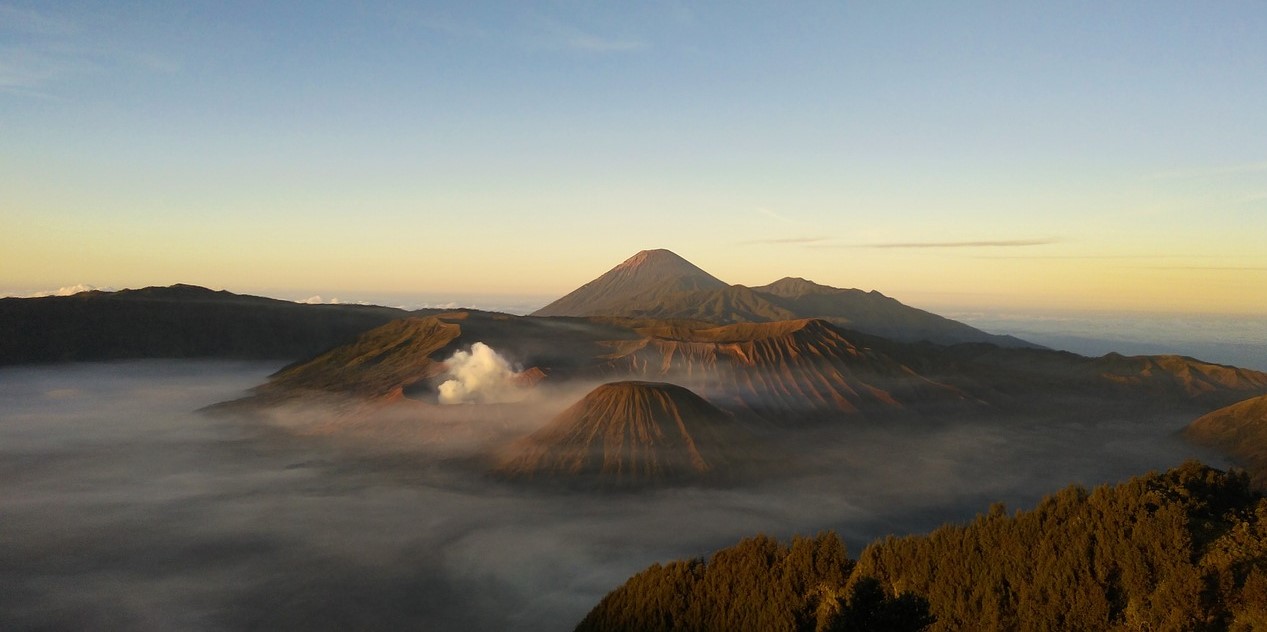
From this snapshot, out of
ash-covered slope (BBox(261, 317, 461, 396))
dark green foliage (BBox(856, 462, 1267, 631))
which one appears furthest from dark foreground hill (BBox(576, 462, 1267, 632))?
ash-covered slope (BBox(261, 317, 461, 396))

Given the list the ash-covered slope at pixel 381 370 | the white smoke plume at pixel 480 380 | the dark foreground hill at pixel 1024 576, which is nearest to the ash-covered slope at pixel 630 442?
the white smoke plume at pixel 480 380

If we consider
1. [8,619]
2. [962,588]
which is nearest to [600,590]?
[962,588]

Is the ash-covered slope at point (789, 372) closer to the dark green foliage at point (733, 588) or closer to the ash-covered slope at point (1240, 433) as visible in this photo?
the ash-covered slope at point (1240, 433)

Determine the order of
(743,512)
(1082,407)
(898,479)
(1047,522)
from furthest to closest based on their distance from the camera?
(1082,407)
(898,479)
(743,512)
(1047,522)

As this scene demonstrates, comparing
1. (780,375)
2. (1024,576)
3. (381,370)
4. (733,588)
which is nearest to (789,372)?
(780,375)

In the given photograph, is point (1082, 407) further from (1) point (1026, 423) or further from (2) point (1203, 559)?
(2) point (1203, 559)

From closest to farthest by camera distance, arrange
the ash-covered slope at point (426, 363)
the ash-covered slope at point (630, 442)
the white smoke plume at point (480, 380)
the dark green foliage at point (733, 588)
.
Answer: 1. the dark green foliage at point (733, 588)
2. the ash-covered slope at point (630, 442)
3. the white smoke plume at point (480, 380)
4. the ash-covered slope at point (426, 363)

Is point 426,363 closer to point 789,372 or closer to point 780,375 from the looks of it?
point 780,375
